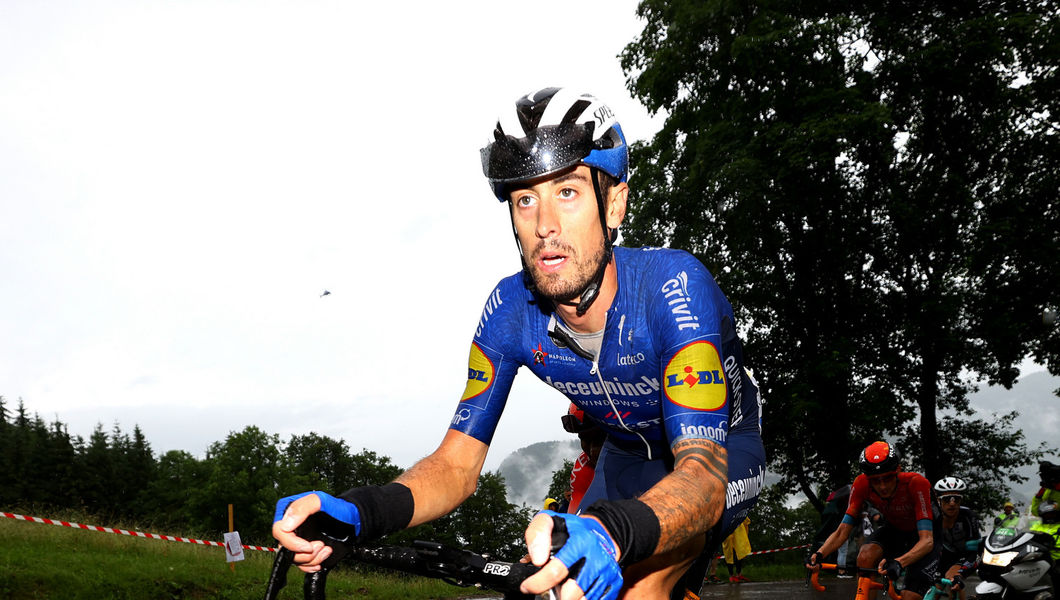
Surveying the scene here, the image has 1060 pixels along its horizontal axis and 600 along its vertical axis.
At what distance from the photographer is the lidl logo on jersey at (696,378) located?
284 cm

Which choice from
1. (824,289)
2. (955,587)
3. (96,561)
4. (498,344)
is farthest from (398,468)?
(498,344)

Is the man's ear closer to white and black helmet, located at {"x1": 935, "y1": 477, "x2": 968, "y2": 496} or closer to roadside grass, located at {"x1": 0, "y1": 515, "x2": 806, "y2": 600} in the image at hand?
white and black helmet, located at {"x1": 935, "y1": 477, "x2": 968, "y2": 496}

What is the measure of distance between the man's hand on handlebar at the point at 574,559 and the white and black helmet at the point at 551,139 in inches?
58.2

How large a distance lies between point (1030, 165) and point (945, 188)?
8.40 feet

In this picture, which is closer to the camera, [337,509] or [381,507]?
[337,509]

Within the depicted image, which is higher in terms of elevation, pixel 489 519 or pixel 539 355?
pixel 539 355

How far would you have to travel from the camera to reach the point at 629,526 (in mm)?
2043

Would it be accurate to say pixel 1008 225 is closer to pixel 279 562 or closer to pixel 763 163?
pixel 763 163

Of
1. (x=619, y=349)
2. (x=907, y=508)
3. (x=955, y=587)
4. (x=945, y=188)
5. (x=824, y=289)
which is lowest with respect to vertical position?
(x=955, y=587)

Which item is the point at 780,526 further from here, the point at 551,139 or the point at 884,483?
the point at 551,139

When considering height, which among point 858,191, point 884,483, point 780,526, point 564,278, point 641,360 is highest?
point 858,191

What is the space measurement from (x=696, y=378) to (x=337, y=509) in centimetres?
130

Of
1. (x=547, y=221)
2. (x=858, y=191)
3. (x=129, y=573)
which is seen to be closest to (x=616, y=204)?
(x=547, y=221)

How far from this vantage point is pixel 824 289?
78.7 feet
